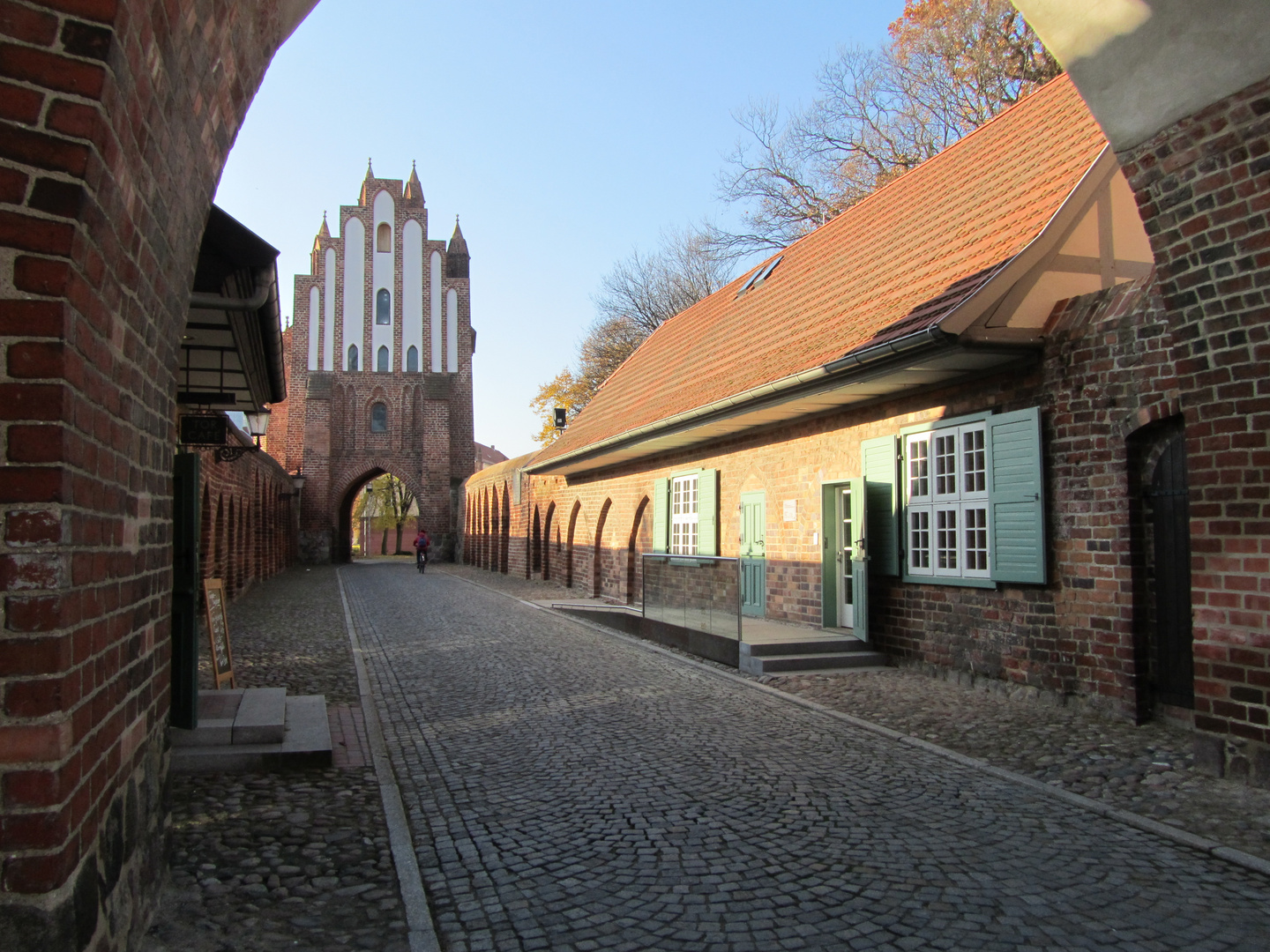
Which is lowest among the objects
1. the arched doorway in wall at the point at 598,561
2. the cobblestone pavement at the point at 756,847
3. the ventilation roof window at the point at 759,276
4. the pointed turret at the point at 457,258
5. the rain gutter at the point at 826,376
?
the cobblestone pavement at the point at 756,847

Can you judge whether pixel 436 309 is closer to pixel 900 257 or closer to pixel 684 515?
pixel 684 515

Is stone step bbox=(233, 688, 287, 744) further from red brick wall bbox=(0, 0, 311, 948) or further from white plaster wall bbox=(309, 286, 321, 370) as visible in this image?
white plaster wall bbox=(309, 286, 321, 370)

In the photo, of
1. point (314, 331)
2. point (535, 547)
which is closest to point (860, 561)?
point (535, 547)

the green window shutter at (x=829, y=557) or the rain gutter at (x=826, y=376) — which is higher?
the rain gutter at (x=826, y=376)

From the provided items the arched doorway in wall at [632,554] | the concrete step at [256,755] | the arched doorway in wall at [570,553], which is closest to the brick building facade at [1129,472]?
the arched doorway in wall at [632,554]

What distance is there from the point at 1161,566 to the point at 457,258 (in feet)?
126

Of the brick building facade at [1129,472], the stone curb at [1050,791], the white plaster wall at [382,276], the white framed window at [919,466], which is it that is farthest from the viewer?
the white plaster wall at [382,276]

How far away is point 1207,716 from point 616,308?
106 feet

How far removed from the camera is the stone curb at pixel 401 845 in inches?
137

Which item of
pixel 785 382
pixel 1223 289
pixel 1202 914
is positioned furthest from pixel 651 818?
pixel 785 382

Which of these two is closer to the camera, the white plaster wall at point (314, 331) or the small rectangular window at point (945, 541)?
the small rectangular window at point (945, 541)

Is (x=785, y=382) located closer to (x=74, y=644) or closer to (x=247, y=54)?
(x=247, y=54)

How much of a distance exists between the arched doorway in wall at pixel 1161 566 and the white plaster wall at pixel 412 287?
121 feet

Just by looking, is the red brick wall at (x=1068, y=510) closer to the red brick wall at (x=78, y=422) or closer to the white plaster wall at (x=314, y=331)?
the red brick wall at (x=78, y=422)
